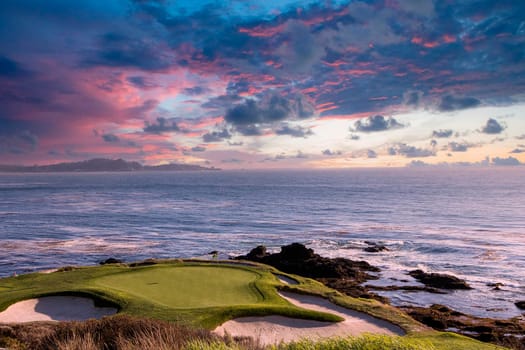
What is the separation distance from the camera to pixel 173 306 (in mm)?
15133

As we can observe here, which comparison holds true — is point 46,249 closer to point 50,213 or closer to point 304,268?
point 304,268

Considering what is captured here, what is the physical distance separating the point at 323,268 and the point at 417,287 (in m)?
6.82

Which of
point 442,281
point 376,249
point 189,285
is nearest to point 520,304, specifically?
point 442,281

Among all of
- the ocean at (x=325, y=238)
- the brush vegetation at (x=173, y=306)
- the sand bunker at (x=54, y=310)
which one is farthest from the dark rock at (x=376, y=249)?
the sand bunker at (x=54, y=310)

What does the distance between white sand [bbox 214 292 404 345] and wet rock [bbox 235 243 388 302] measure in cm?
1020

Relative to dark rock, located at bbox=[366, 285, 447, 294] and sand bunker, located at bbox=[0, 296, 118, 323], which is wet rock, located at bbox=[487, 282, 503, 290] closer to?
dark rock, located at bbox=[366, 285, 447, 294]

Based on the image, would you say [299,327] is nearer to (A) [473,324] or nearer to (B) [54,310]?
(B) [54,310]

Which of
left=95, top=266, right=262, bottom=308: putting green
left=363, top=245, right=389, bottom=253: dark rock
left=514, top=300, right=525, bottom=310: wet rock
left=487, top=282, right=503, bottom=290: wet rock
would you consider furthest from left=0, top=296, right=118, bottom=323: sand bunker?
left=363, top=245, right=389, bottom=253: dark rock

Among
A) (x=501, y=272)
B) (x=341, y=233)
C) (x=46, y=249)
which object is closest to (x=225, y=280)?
(x=501, y=272)

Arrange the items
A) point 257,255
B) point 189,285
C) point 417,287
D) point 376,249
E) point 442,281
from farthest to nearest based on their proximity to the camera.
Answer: point 376,249 < point 257,255 < point 442,281 < point 417,287 < point 189,285

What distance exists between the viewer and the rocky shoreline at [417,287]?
2033cm

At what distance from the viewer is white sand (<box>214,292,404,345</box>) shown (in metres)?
14.0

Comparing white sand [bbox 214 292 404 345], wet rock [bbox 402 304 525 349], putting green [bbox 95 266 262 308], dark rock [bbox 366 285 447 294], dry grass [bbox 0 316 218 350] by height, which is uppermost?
dry grass [bbox 0 316 218 350]

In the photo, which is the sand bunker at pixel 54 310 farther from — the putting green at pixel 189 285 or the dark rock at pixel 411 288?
the dark rock at pixel 411 288
